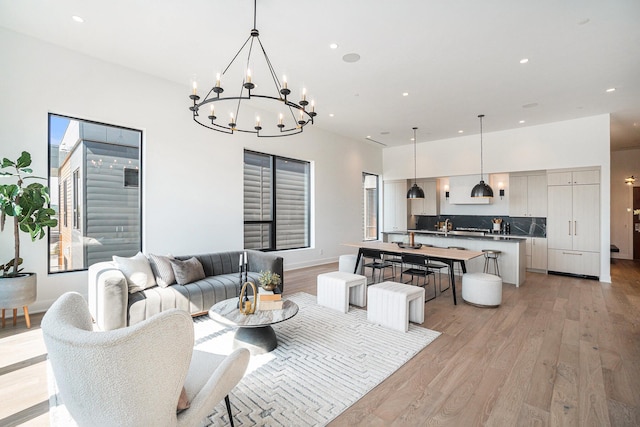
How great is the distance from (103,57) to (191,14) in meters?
1.95

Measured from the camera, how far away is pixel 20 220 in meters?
3.34

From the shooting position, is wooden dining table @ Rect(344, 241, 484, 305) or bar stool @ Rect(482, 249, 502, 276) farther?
bar stool @ Rect(482, 249, 502, 276)

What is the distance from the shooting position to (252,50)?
3.89m

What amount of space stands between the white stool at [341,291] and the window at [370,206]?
490 cm

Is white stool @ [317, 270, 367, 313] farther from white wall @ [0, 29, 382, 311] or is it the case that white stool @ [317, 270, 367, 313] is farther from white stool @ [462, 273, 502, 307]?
Result: white wall @ [0, 29, 382, 311]

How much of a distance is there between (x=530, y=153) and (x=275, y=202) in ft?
19.7

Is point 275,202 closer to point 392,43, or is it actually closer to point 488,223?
point 392,43

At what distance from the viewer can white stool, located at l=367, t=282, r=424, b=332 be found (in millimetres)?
3457

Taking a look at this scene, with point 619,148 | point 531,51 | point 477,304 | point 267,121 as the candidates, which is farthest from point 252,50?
point 619,148

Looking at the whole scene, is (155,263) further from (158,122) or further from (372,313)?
(372,313)

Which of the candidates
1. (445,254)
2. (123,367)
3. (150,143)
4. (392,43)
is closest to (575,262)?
(445,254)

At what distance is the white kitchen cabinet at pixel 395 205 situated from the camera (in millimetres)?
9266

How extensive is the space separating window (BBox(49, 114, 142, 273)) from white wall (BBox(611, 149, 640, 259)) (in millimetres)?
12301

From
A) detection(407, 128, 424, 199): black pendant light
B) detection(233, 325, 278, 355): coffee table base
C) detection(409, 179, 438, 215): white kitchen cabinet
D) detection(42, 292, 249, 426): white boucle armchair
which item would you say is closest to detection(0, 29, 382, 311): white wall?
detection(407, 128, 424, 199): black pendant light
